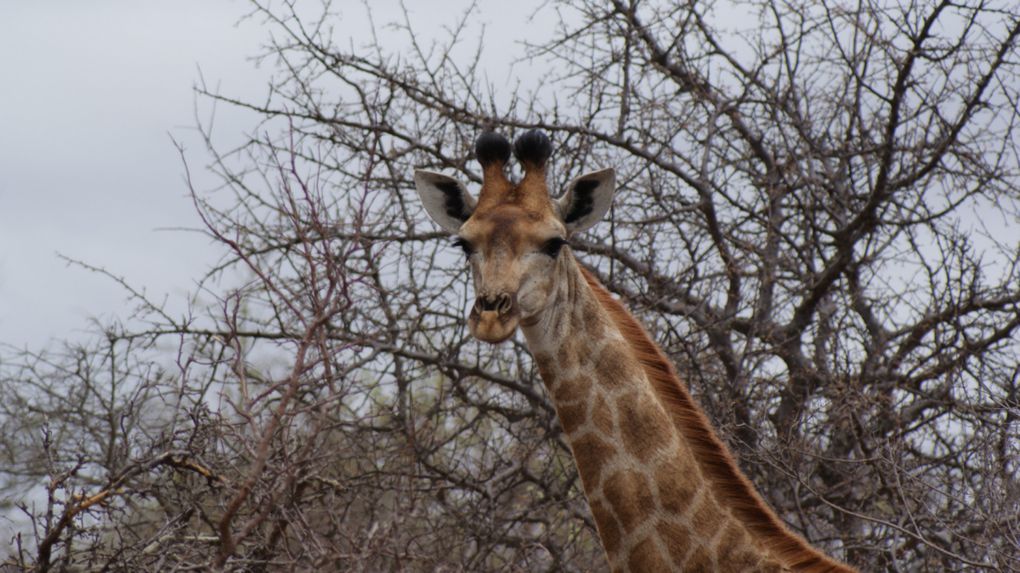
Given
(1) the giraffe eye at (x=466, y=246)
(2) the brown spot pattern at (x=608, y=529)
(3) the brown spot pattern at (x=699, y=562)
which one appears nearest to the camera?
(3) the brown spot pattern at (x=699, y=562)

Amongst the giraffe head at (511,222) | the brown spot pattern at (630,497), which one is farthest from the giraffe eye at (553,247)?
the brown spot pattern at (630,497)

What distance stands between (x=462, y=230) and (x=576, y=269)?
54 cm

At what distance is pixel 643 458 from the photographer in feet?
17.1

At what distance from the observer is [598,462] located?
528cm

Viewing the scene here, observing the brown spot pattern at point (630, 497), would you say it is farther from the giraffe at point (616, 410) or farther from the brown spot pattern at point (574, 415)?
the brown spot pattern at point (574, 415)

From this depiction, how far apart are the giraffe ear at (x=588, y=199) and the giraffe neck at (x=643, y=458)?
0.46 meters

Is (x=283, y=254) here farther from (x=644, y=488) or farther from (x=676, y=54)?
(x=644, y=488)

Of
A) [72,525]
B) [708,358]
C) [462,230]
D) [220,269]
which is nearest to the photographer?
[72,525]

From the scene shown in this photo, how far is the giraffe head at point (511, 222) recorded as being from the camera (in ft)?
17.6

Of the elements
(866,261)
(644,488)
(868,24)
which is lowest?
(644,488)

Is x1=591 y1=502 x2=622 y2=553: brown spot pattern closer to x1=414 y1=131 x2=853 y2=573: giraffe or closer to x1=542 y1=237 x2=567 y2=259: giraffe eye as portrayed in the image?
x1=414 y1=131 x2=853 y2=573: giraffe

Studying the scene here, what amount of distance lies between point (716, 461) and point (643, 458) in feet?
1.03

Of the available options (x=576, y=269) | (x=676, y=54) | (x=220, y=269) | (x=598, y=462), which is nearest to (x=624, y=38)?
(x=676, y=54)

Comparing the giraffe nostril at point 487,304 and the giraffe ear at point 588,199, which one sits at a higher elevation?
the giraffe ear at point 588,199
